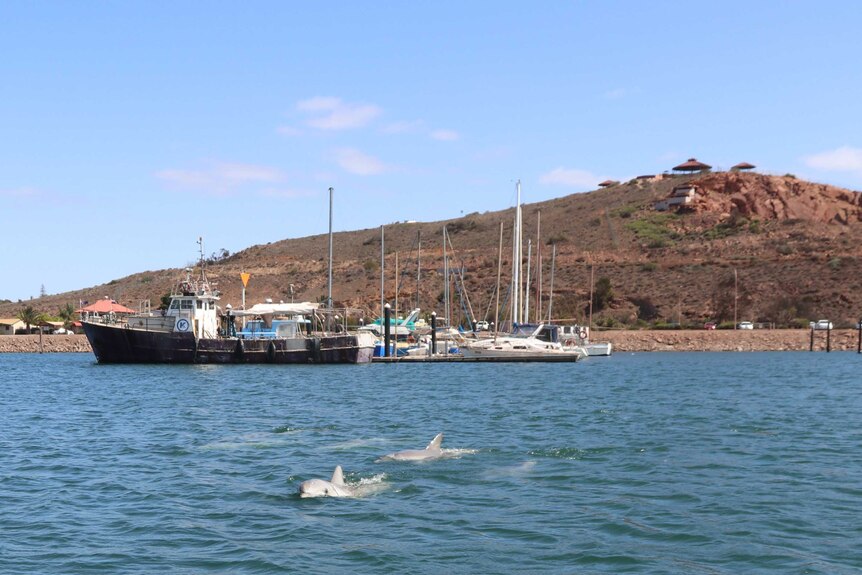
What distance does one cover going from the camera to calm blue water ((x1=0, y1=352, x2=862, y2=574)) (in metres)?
13.2

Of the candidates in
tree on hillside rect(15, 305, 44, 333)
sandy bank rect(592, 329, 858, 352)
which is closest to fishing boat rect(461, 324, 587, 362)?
sandy bank rect(592, 329, 858, 352)

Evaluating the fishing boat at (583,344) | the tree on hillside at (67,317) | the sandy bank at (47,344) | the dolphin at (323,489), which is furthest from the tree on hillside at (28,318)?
the dolphin at (323,489)

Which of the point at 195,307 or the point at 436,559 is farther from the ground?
the point at 195,307

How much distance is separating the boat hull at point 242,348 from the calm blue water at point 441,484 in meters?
19.7

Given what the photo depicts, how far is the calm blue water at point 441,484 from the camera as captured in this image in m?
13.2

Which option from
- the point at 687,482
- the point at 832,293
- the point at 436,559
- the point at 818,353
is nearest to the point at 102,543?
the point at 436,559

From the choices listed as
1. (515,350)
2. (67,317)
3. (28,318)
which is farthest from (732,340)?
(28,318)

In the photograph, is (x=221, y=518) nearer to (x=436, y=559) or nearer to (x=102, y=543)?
(x=102, y=543)

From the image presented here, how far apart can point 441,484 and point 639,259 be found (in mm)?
97024

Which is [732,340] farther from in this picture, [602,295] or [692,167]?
[692,167]

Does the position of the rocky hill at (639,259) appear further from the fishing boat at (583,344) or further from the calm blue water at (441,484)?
the calm blue water at (441,484)

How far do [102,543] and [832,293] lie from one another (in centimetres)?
8848

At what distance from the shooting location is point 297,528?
1463cm

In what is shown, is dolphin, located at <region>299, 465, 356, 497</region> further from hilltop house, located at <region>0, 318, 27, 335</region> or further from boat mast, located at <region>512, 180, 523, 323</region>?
hilltop house, located at <region>0, 318, 27, 335</region>
